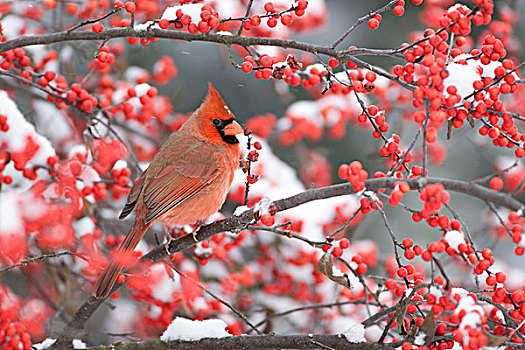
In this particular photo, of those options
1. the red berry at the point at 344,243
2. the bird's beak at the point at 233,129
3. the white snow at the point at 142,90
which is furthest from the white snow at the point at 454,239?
the white snow at the point at 142,90

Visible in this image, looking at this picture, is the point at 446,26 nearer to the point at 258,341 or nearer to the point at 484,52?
the point at 484,52

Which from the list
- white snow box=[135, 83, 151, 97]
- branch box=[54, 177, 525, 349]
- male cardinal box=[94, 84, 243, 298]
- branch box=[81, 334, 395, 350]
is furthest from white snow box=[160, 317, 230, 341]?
white snow box=[135, 83, 151, 97]

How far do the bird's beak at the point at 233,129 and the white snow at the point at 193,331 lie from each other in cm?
116

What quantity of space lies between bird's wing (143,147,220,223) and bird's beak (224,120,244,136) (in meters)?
0.16

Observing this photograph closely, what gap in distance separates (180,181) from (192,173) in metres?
0.08

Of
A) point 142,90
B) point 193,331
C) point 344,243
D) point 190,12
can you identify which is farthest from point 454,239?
point 142,90

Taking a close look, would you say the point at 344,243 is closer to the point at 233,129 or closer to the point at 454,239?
the point at 454,239

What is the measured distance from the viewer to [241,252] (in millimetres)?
4031

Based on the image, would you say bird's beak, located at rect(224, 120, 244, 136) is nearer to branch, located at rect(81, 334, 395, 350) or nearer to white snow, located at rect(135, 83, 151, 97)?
white snow, located at rect(135, 83, 151, 97)

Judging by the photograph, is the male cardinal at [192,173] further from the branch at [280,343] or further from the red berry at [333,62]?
the red berry at [333,62]

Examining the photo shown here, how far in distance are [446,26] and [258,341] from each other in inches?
45.3

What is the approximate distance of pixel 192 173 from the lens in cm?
313

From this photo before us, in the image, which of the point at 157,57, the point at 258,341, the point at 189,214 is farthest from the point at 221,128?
the point at 157,57

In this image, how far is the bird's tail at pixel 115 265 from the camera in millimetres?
2383
